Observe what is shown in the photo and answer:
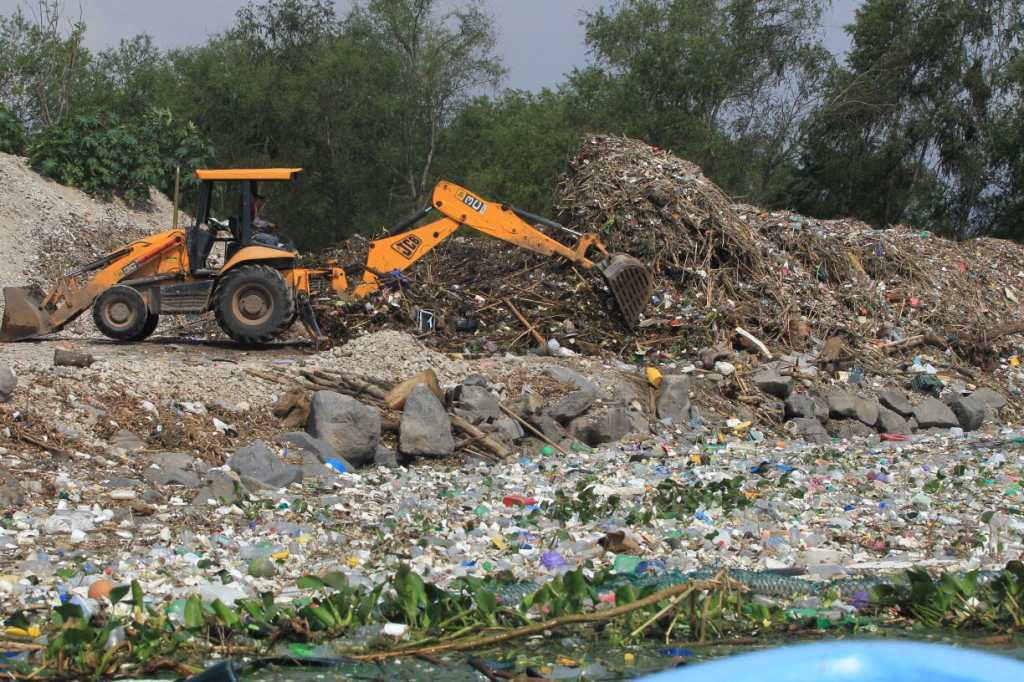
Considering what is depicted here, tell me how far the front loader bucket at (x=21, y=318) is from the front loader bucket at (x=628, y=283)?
20.5ft

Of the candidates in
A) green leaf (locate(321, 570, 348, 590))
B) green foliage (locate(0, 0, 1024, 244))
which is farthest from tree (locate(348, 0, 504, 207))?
green leaf (locate(321, 570, 348, 590))

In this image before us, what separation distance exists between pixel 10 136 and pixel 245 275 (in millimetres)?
13342

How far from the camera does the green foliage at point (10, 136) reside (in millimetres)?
22297

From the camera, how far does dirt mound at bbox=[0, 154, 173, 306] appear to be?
18.4 m

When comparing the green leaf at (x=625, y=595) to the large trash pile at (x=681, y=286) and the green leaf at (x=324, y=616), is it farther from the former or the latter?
the large trash pile at (x=681, y=286)

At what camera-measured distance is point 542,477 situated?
7.86 metres

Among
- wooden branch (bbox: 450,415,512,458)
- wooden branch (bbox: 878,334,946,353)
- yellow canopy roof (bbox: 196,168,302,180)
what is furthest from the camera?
wooden branch (bbox: 878,334,946,353)

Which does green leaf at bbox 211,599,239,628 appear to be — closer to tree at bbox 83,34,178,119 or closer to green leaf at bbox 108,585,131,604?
green leaf at bbox 108,585,131,604

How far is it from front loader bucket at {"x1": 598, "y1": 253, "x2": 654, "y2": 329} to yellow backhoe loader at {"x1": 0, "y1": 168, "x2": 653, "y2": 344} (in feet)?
0.04

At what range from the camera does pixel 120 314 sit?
485 inches

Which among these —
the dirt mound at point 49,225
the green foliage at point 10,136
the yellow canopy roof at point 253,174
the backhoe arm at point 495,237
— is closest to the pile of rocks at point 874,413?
the backhoe arm at point 495,237

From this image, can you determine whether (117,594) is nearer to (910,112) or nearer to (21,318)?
(21,318)

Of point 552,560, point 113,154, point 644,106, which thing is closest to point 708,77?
point 644,106

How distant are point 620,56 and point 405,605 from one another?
24.2 m
